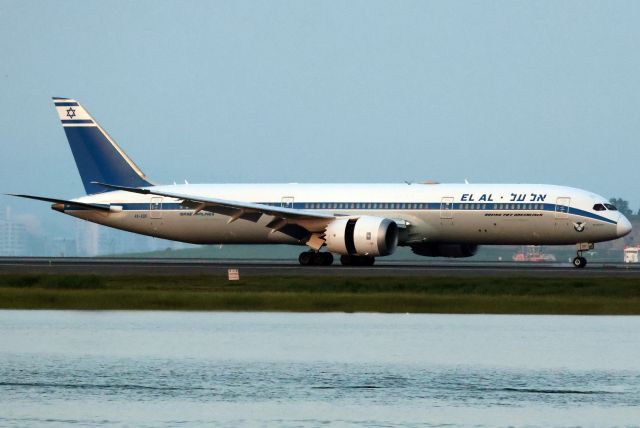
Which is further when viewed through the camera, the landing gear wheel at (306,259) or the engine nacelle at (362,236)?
the landing gear wheel at (306,259)

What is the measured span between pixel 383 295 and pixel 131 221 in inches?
1107

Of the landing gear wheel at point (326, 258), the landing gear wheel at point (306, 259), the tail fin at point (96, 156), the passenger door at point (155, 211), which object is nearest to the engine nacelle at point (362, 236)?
the landing gear wheel at point (326, 258)

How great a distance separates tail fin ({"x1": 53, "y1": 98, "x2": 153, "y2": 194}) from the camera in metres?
70.8

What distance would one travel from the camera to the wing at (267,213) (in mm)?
60625

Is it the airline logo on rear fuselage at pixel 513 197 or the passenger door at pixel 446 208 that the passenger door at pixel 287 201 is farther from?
the airline logo on rear fuselage at pixel 513 197

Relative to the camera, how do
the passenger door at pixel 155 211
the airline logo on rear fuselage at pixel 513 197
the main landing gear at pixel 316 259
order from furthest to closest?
1. the passenger door at pixel 155 211
2. the main landing gear at pixel 316 259
3. the airline logo on rear fuselage at pixel 513 197

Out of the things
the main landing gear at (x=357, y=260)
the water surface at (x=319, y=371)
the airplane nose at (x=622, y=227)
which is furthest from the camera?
the main landing gear at (x=357, y=260)

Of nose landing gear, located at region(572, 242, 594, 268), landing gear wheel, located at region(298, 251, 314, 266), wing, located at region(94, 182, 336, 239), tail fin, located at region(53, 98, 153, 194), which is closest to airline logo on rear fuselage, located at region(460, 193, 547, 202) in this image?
nose landing gear, located at region(572, 242, 594, 268)

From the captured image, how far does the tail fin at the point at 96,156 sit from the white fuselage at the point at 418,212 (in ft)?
9.21

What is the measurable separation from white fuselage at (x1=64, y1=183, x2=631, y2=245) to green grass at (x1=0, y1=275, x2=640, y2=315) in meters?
12.2

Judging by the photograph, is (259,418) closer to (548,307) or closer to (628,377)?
(628,377)

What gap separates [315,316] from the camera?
37906mm

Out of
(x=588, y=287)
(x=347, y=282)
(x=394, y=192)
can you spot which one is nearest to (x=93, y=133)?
(x=394, y=192)

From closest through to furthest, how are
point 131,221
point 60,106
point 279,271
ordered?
point 279,271 → point 131,221 → point 60,106
